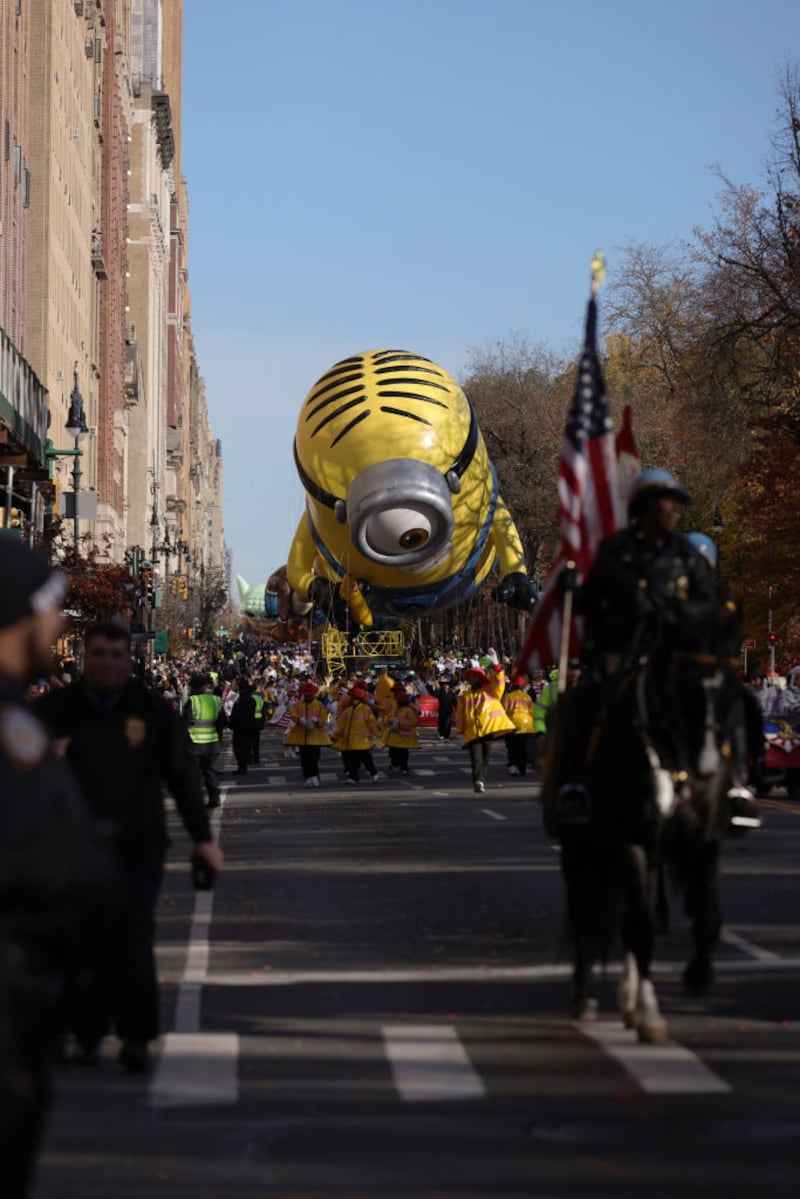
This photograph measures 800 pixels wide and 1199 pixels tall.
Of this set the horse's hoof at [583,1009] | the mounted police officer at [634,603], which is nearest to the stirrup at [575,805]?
the mounted police officer at [634,603]

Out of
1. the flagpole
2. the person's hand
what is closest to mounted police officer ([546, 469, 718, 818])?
the flagpole

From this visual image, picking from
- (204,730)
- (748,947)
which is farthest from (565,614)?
(204,730)

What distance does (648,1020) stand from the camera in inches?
363

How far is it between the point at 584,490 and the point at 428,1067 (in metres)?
3.53

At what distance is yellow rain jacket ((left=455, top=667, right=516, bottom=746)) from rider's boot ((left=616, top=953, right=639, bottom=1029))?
20.3 meters

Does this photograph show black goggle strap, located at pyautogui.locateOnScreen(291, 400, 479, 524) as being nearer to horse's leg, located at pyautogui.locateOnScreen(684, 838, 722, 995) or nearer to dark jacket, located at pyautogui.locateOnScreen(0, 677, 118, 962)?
horse's leg, located at pyautogui.locateOnScreen(684, 838, 722, 995)

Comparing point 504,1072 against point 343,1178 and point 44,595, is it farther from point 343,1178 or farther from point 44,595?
point 44,595

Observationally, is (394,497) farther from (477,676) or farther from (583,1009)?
(583,1009)

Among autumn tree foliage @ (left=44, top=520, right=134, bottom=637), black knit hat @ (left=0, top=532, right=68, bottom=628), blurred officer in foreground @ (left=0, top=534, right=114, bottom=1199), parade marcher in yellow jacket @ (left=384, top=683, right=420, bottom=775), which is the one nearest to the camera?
blurred officer in foreground @ (left=0, top=534, right=114, bottom=1199)

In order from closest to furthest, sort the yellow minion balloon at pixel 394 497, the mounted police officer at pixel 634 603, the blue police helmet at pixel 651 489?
the mounted police officer at pixel 634 603 → the blue police helmet at pixel 651 489 → the yellow minion balloon at pixel 394 497

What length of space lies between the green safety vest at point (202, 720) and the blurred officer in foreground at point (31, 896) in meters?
23.8

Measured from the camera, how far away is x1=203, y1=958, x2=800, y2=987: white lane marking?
11469 millimetres

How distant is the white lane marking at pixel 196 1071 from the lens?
27.2 feet

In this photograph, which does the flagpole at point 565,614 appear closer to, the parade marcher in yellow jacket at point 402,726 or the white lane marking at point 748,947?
the white lane marking at point 748,947
